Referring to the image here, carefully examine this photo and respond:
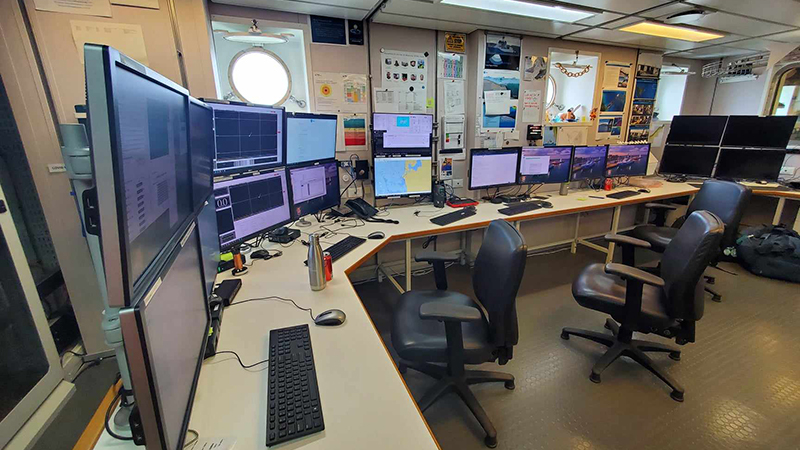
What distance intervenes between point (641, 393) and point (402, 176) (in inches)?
83.9

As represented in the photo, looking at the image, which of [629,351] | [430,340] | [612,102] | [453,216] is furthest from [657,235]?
[430,340]

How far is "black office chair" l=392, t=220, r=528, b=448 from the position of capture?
132cm

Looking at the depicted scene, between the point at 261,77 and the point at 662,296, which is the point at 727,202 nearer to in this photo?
the point at 662,296

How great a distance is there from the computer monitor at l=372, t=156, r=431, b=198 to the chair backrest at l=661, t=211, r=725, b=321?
1.73m

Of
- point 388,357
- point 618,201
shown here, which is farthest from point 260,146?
point 618,201

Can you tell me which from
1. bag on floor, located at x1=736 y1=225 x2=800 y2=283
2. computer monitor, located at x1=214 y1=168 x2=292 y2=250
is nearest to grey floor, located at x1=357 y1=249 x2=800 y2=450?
bag on floor, located at x1=736 y1=225 x2=800 y2=283

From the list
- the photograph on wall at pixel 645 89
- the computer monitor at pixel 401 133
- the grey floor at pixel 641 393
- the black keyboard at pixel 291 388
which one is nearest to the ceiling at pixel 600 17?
the photograph on wall at pixel 645 89

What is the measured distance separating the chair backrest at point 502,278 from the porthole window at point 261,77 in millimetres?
2014

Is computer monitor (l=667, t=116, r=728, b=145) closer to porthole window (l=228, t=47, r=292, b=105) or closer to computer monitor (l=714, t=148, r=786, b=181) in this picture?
computer monitor (l=714, t=148, r=786, b=181)

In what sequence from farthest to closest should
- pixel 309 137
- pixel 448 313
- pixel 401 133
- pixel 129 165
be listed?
1. pixel 401 133
2. pixel 309 137
3. pixel 448 313
4. pixel 129 165

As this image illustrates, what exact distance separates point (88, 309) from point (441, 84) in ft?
10.2

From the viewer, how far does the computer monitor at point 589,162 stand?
329cm

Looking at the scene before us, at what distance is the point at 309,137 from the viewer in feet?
7.02

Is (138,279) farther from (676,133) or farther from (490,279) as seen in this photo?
(676,133)
